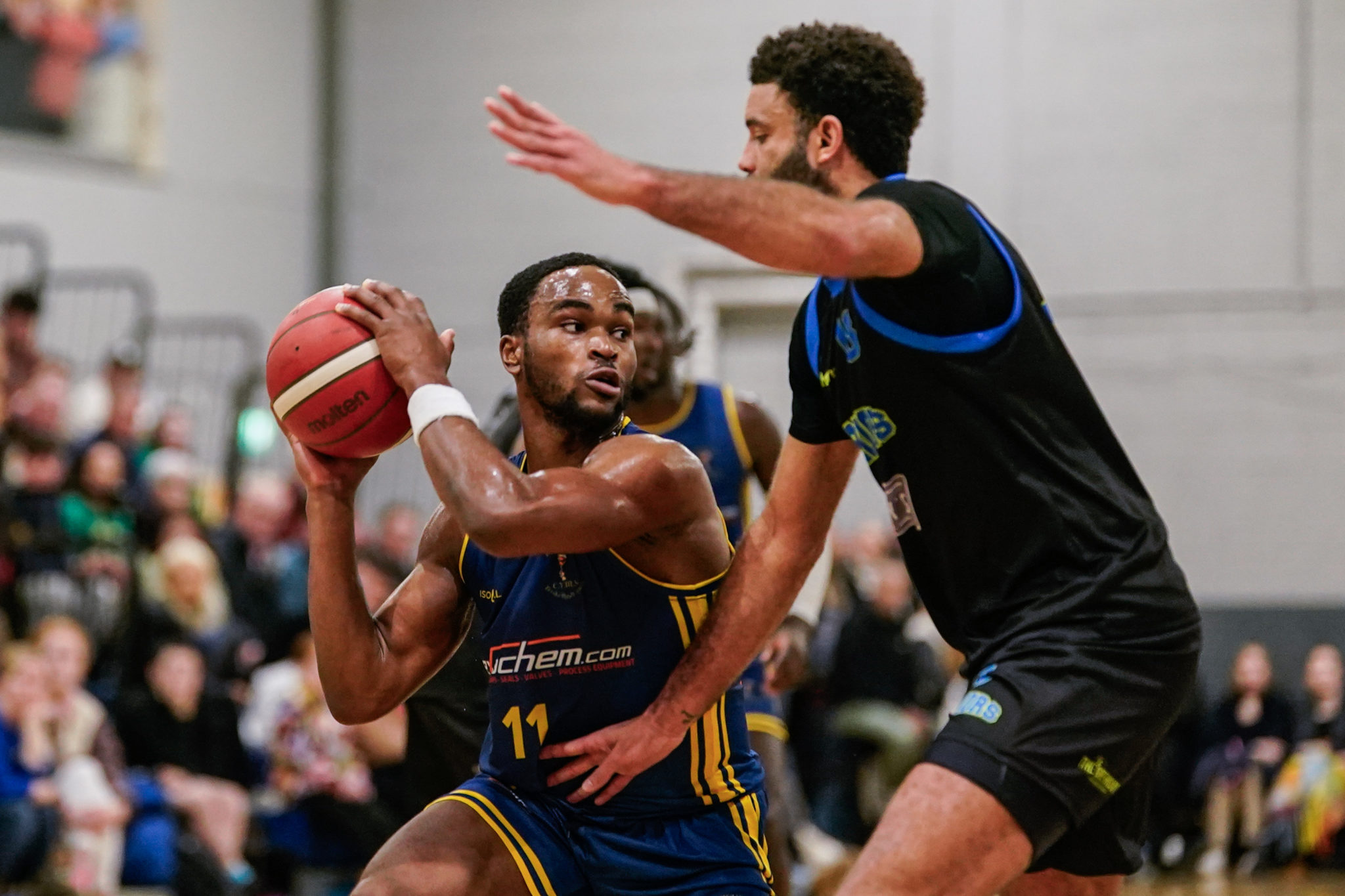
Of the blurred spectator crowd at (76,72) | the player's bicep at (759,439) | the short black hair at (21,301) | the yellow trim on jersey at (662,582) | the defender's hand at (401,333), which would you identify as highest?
the blurred spectator crowd at (76,72)

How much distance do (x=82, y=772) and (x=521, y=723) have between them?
4.43 meters

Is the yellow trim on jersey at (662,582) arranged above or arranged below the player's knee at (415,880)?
above

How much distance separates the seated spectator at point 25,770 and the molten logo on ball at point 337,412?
4336 mm

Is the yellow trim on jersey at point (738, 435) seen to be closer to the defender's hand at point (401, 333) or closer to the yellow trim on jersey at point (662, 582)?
the yellow trim on jersey at point (662, 582)

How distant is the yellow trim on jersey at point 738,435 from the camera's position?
548cm

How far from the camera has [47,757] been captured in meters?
7.07

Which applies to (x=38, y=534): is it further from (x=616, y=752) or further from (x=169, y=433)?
(x=616, y=752)

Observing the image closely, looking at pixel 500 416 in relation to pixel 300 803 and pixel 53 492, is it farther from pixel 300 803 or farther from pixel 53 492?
pixel 53 492

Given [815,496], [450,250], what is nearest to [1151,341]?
[450,250]

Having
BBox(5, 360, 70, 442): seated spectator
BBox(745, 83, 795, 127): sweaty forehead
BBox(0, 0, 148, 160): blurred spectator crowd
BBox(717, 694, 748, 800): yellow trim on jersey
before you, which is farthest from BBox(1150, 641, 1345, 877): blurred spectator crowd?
BBox(0, 0, 148, 160): blurred spectator crowd

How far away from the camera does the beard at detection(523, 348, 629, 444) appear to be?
3324mm

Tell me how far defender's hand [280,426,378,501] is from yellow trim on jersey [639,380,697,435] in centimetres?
201

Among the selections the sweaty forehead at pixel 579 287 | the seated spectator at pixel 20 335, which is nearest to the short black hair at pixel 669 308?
the sweaty forehead at pixel 579 287

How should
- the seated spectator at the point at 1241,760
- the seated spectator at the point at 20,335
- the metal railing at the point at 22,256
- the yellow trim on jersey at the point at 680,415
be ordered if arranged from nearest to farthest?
the yellow trim on jersey at the point at 680,415, the seated spectator at the point at 20,335, the seated spectator at the point at 1241,760, the metal railing at the point at 22,256
